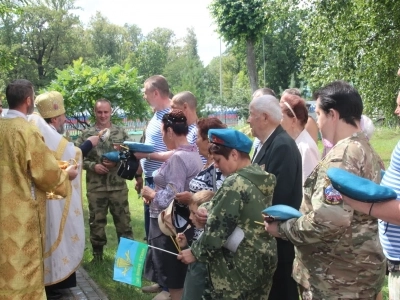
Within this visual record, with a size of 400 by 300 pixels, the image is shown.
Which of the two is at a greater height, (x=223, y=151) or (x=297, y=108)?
(x=297, y=108)

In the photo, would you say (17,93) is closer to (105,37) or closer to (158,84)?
(158,84)

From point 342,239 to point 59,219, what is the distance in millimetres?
3454

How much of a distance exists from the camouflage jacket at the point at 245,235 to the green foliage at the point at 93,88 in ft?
19.9

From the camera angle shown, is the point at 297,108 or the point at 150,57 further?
the point at 150,57

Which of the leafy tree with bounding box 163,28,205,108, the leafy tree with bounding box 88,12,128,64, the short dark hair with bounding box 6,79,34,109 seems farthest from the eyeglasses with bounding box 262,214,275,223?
the leafy tree with bounding box 88,12,128,64

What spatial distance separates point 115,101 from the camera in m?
9.16

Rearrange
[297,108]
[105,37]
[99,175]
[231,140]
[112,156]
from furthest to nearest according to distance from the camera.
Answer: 1. [105,37]
2. [99,175]
3. [112,156]
4. [297,108]
5. [231,140]

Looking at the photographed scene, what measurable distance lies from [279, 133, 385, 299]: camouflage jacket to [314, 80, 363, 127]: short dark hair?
15cm

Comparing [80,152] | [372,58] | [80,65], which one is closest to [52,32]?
[372,58]

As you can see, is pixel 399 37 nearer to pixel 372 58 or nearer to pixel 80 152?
pixel 372 58

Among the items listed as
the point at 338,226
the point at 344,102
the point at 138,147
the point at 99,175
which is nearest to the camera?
the point at 338,226

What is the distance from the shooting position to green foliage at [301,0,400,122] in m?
15.4

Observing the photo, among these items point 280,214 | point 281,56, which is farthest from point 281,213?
point 281,56

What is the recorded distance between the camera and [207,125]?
438cm
